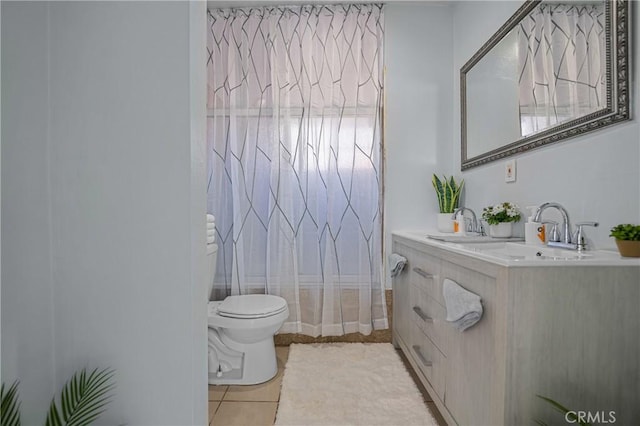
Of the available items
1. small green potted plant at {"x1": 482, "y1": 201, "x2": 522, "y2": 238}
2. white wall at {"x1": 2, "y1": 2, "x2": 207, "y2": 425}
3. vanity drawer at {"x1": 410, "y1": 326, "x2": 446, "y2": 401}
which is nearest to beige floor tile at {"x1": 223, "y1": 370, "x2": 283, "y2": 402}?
vanity drawer at {"x1": 410, "y1": 326, "x2": 446, "y2": 401}

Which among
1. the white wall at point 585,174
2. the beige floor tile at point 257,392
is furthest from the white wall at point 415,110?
the beige floor tile at point 257,392

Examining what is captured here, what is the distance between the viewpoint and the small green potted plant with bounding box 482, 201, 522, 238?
1.78 m

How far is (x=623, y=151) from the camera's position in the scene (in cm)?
121

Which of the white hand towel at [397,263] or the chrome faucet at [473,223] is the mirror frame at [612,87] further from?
the white hand towel at [397,263]

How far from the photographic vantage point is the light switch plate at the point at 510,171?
1.83 metres

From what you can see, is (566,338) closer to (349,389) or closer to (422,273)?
(422,273)

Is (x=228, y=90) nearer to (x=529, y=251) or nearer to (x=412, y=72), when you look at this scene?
(x=412, y=72)

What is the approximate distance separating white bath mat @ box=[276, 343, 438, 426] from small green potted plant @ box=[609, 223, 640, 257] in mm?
1094

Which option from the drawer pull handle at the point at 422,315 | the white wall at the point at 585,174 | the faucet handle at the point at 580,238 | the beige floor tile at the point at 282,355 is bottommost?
the beige floor tile at the point at 282,355

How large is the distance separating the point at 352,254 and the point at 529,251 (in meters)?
1.21

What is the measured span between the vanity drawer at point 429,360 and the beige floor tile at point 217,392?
43.5 inches

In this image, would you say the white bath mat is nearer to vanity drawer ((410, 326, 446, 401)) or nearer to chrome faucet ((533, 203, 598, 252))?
vanity drawer ((410, 326, 446, 401))

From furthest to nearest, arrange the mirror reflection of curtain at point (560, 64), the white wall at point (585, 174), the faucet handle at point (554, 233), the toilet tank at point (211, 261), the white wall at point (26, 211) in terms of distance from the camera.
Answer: the toilet tank at point (211, 261) < the faucet handle at point (554, 233) < the mirror reflection of curtain at point (560, 64) < the white wall at point (585, 174) < the white wall at point (26, 211)

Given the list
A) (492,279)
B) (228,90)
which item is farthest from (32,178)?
(228,90)
